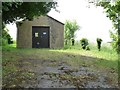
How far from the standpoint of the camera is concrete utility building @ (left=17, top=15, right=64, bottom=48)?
2470 centimetres

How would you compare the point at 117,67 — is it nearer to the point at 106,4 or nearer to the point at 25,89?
the point at 106,4

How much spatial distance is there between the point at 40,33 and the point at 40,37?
1.37 ft

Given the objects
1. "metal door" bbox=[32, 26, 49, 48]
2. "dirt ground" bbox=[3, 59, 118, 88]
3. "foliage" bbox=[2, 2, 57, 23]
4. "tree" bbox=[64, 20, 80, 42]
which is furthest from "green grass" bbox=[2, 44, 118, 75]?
"tree" bbox=[64, 20, 80, 42]

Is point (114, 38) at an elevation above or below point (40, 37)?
below

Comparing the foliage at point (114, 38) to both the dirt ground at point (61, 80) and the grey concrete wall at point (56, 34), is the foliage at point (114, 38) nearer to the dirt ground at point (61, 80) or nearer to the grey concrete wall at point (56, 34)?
the dirt ground at point (61, 80)

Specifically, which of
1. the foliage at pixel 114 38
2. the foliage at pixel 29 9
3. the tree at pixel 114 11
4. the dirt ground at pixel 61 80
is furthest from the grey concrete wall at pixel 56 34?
the dirt ground at pixel 61 80

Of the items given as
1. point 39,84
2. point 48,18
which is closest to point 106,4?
point 39,84

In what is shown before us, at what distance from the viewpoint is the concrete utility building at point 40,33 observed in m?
24.7

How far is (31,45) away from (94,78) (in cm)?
1684

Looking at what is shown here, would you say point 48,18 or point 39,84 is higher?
point 48,18

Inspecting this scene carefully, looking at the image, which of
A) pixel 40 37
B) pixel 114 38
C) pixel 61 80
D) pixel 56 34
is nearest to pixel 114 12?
pixel 114 38

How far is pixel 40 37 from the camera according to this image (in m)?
25.4

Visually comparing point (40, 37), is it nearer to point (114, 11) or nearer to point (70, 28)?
point (70, 28)

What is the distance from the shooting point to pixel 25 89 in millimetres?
6789
